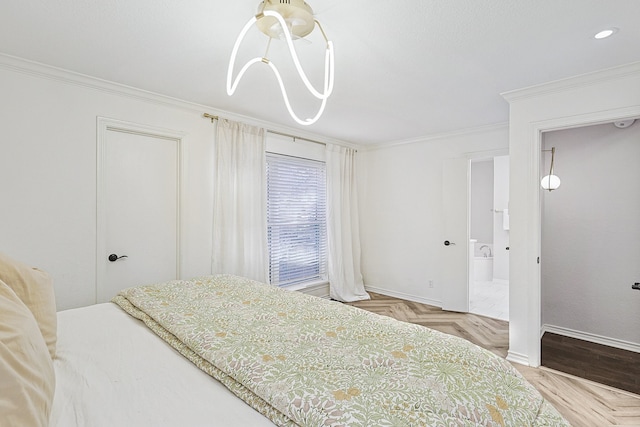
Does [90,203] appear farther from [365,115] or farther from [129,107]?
[365,115]

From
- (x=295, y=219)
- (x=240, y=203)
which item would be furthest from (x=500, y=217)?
(x=240, y=203)

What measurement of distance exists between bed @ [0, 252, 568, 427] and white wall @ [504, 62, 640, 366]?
1873 millimetres

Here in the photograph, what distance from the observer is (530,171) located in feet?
9.00

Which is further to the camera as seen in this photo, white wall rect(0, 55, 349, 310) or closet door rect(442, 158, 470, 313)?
closet door rect(442, 158, 470, 313)

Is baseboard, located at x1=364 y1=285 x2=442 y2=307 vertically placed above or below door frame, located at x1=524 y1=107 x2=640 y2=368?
below

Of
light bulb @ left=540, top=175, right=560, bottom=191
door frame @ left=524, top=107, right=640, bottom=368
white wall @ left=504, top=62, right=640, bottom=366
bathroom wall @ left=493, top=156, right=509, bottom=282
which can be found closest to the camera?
white wall @ left=504, top=62, right=640, bottom=366

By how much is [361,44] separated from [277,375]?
6.48ft

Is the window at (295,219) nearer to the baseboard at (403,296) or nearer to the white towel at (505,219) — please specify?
the baseboard at (403,296)

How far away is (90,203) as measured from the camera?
2604 mm

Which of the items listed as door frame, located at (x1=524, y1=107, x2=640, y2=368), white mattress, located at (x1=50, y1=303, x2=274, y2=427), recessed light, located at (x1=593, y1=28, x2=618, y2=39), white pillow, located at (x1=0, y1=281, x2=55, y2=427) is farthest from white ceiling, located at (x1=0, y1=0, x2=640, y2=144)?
white mattress, located at (x1=50, y1=303, x2=274, y2=427)

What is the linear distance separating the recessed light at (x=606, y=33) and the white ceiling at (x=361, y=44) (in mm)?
43

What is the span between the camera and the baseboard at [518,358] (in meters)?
2.78

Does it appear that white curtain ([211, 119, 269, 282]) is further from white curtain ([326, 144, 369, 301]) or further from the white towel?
the white towel

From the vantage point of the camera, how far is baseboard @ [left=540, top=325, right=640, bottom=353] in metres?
3.12
